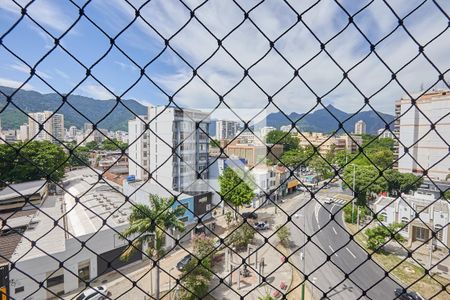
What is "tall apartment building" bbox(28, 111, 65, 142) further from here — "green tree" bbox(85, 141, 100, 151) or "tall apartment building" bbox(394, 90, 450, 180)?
"green tree" bbox(85, 141, 100, 151)

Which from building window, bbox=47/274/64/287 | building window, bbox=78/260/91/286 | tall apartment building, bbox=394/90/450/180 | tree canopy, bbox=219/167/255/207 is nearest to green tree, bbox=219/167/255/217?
tree canopy, bbox=219/167/255/207

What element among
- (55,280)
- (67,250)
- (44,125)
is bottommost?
(55,280)

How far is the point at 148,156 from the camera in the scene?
11430 millimetres

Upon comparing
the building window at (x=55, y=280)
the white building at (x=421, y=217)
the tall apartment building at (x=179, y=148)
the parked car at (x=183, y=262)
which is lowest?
the parked car at (x=183, y=262)

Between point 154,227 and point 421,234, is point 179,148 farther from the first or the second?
point 421,234

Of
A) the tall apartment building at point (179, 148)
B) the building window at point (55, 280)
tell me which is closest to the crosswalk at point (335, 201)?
the tall apartment building at point (179, 148)

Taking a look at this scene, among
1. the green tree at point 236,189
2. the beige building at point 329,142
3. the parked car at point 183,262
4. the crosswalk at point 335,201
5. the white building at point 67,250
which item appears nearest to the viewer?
the white building at point 67,250

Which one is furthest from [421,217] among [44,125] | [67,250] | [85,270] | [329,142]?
[329,142]

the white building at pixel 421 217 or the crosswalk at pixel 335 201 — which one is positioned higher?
the white building at pixel 421 217

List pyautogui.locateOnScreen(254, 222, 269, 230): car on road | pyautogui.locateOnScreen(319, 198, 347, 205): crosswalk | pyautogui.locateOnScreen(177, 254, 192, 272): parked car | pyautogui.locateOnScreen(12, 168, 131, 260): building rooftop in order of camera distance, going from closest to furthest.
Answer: pyautogui.locateOnScreen(12, 168, 131, 260): building rooftop
pyautogui.locateOnScreen(177, 254, 192, 272): parked car
pyautogui.locateOnScreen(254, 222, 269, 230): car on road
pyautogui.locateOnScreen(319, 198, 347, 205): crosswalk

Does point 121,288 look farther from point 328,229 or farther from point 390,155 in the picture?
point 390,155

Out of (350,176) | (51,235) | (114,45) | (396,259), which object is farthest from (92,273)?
(350,176)

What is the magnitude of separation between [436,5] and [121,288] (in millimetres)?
5740

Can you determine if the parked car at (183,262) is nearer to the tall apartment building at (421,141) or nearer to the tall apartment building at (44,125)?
the tall apartment building at (44,125)
